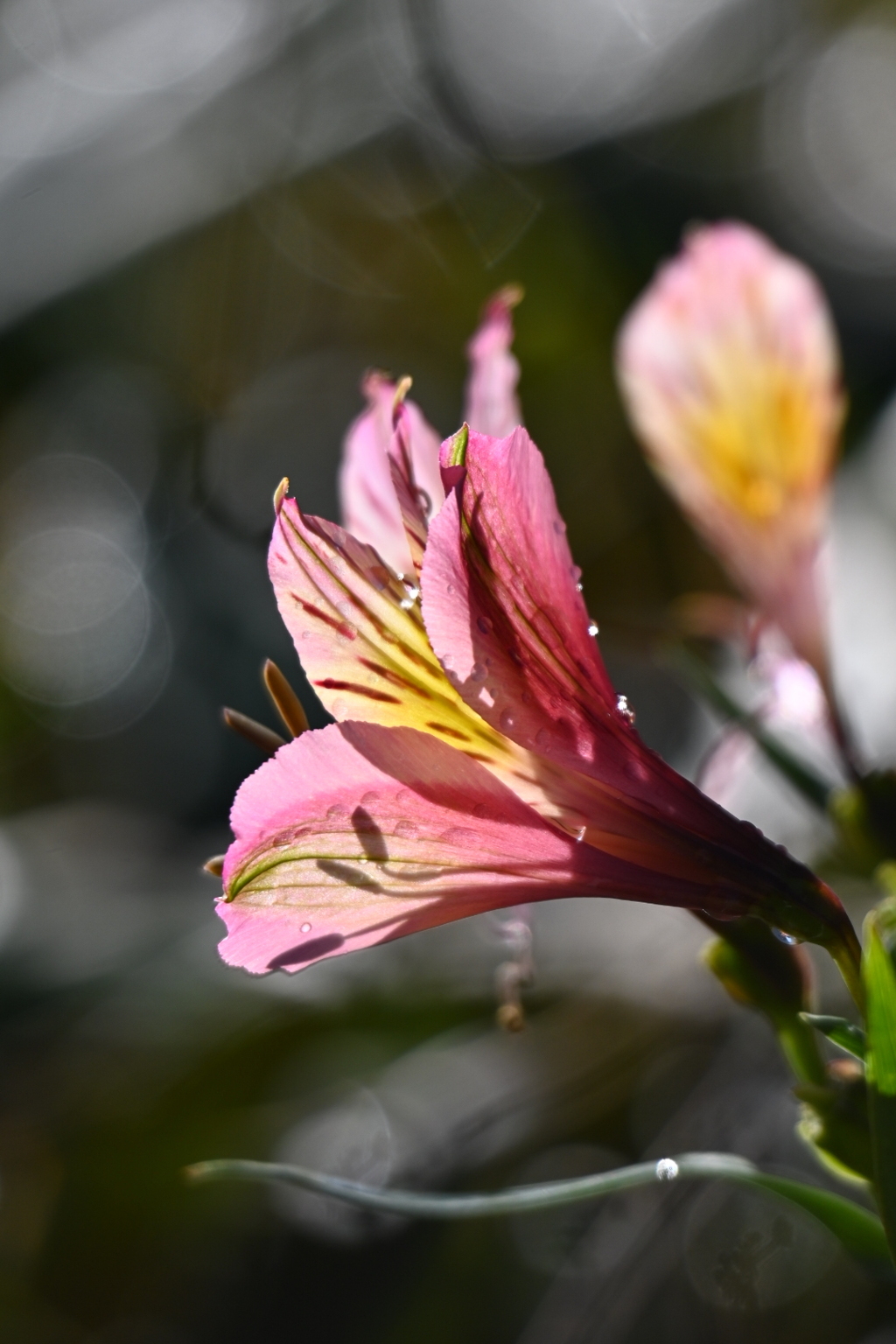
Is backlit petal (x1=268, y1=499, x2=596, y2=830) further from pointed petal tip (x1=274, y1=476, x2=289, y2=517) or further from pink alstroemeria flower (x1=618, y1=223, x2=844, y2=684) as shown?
pink alstroemeria flower (x1=618, y1=223, x2=844, y2=684)

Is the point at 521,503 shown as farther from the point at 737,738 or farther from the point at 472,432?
the point at 737,738

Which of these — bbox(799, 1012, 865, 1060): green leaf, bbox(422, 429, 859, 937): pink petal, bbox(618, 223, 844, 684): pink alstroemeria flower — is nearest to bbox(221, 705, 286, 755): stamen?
bbox(422, 429, 859, 937): pink petal

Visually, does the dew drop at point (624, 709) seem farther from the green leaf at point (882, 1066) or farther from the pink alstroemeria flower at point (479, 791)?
the green leaf at point (882, 1066)

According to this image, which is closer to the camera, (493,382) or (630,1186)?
(630,1186)

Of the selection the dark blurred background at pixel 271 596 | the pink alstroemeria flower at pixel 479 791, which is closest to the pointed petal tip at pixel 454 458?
the pink alstroemeria flower at pixel 479 791

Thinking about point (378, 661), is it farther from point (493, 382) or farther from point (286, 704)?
point (493, 382)

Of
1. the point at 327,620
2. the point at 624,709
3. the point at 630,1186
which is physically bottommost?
the point at 630,1186

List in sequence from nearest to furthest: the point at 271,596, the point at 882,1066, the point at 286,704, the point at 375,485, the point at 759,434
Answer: the point at 882,1066, the point at 286,704, the point at 375,485, the point at 759,434, the point at 271,596

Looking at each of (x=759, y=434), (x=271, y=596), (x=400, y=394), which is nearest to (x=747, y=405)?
(x=759, y=434)
